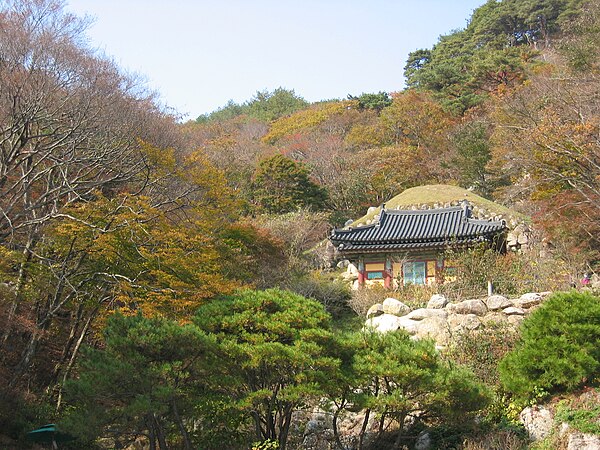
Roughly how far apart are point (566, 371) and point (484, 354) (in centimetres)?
185

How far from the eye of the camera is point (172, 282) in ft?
34.6

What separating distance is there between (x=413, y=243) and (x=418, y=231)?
675 millimetres

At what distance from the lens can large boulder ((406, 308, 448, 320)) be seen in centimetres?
1189

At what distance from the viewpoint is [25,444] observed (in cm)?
918

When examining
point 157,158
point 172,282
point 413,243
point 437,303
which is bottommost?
point 437,303

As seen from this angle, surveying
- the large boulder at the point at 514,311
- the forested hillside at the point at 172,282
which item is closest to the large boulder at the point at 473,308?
the large boulder at the point at 514,311

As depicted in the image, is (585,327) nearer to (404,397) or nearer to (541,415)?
(541,415)

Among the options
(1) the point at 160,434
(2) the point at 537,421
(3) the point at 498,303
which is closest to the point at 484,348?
(3) the point at 498,303

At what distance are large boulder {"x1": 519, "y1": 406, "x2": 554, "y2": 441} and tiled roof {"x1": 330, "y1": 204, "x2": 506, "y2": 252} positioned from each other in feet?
26.6

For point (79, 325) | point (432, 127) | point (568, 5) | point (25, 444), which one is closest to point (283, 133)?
point (432, 127)

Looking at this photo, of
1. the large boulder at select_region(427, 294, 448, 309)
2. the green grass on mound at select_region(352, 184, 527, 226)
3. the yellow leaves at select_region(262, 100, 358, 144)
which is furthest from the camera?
the yellow leaves at select_region(262, 100, 358, 144)

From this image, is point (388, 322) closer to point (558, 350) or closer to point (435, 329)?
point (435, 329)

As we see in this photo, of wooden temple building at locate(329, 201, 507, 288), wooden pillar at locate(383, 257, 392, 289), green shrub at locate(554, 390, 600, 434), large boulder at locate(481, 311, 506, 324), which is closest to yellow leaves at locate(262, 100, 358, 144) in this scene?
wooden temple building at locate(329, 201, 507, 288)

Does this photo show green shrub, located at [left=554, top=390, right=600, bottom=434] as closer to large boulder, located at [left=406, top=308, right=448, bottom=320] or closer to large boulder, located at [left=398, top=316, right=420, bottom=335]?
large boulder, located at [left=406, top=308, right=448, bottom=320]
